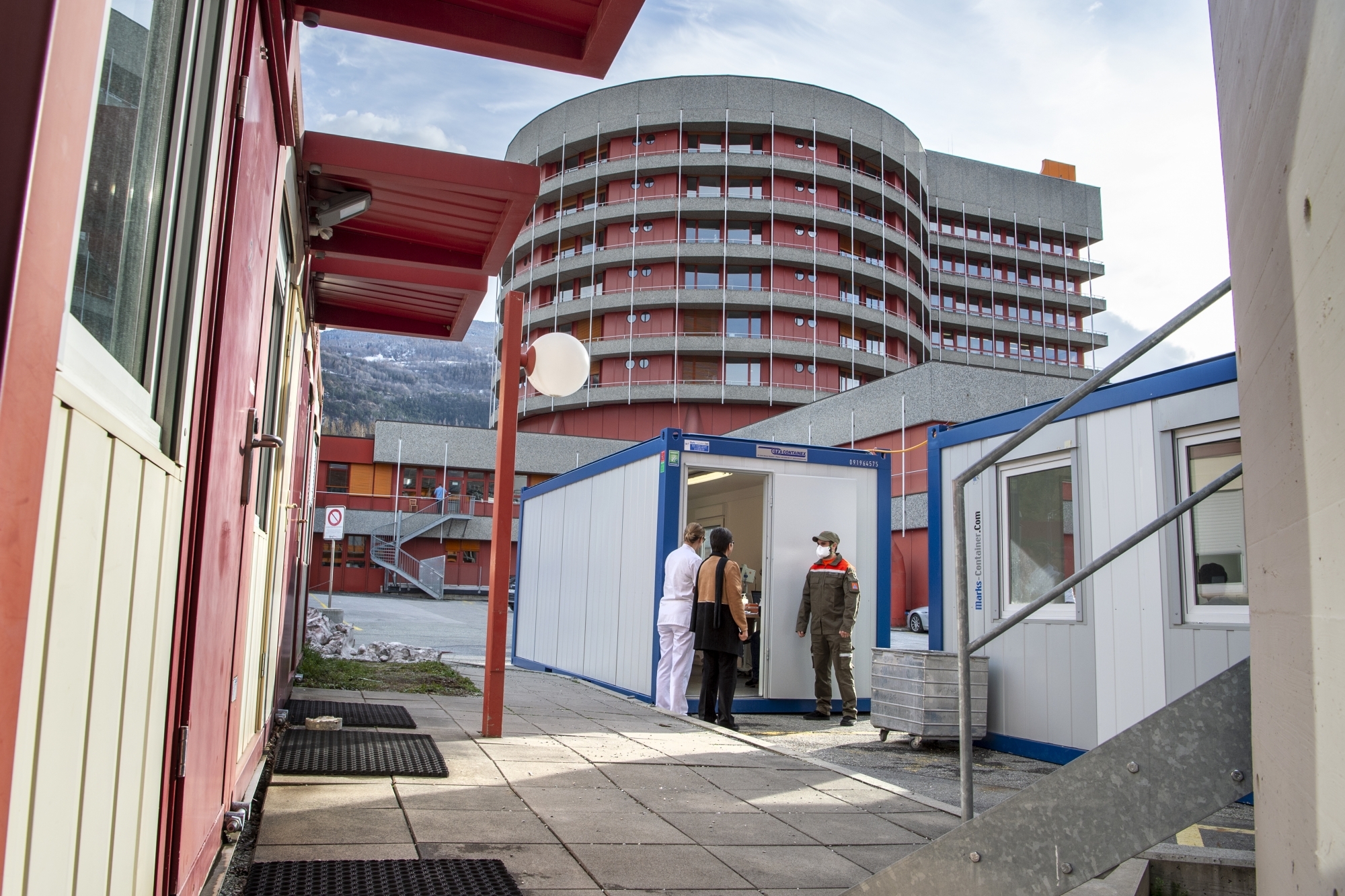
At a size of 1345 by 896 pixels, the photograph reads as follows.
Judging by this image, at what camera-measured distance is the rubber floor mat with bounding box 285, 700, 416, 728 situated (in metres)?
6.70

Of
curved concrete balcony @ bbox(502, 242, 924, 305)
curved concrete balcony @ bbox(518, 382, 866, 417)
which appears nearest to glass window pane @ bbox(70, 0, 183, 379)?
curved concrete balcony @ bbox(518, 382, 866, 417)

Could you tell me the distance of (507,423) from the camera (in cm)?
663

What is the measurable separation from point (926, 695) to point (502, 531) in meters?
3.41

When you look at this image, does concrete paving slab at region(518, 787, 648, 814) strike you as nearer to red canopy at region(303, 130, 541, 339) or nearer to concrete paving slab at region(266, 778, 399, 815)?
concrete paving slab at region(266, 778, 399, 815)

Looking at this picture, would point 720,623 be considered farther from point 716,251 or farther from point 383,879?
point 716,251

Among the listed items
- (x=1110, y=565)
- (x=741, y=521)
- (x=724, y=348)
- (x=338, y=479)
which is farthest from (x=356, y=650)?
(x=724, y=348)

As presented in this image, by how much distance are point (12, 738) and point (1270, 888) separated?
237 cm

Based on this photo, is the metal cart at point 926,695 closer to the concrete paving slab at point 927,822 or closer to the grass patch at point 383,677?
the concrete paving slab at point 927,822

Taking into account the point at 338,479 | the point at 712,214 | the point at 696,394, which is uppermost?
the point at 712,214

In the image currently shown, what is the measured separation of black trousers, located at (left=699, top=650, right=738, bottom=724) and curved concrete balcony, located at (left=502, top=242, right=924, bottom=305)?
4286 cm

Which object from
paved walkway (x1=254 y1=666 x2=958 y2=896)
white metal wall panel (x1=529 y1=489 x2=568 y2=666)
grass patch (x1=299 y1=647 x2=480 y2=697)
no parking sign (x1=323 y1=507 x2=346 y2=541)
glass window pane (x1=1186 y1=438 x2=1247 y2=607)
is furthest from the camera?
no parking sign (x1=323 y1=507 x2=346 y2=541)

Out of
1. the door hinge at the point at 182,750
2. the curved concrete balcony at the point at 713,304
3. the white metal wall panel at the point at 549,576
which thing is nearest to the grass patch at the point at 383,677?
the white metal wall panel at the point at 549,576

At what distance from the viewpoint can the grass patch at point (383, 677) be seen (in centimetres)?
910

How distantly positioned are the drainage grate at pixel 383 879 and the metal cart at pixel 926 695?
4.80 metres
